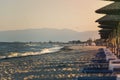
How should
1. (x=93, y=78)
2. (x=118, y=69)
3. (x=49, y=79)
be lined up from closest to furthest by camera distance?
(x=93, y=78)
(x=118, y=69)
(x=49, y=79)

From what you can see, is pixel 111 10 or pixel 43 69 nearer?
pixel 111 10

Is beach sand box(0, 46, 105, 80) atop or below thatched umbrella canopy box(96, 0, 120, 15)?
below

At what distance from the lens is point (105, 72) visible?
26281 millimetres

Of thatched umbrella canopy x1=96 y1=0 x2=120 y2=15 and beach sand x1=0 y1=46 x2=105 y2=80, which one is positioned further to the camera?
beach sand x1=0 y1=46 x2=105 y2=80

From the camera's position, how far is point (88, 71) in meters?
27.3

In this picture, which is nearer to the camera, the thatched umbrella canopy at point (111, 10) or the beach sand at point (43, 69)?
the thatched umbrella canopy at point (111, 10)

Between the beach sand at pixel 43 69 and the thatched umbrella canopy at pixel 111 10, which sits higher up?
the thatched umbrella canopy at pixel 111 10

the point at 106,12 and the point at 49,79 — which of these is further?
the point at 49,79

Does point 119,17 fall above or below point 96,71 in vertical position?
above

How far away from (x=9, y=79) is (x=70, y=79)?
4.60 metres

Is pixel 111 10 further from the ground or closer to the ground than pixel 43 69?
further from the ground

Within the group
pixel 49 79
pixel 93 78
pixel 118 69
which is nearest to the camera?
pixel 93 78

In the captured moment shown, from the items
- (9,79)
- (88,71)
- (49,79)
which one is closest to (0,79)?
(9,79)

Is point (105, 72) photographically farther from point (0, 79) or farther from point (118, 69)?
point (0, 79)
